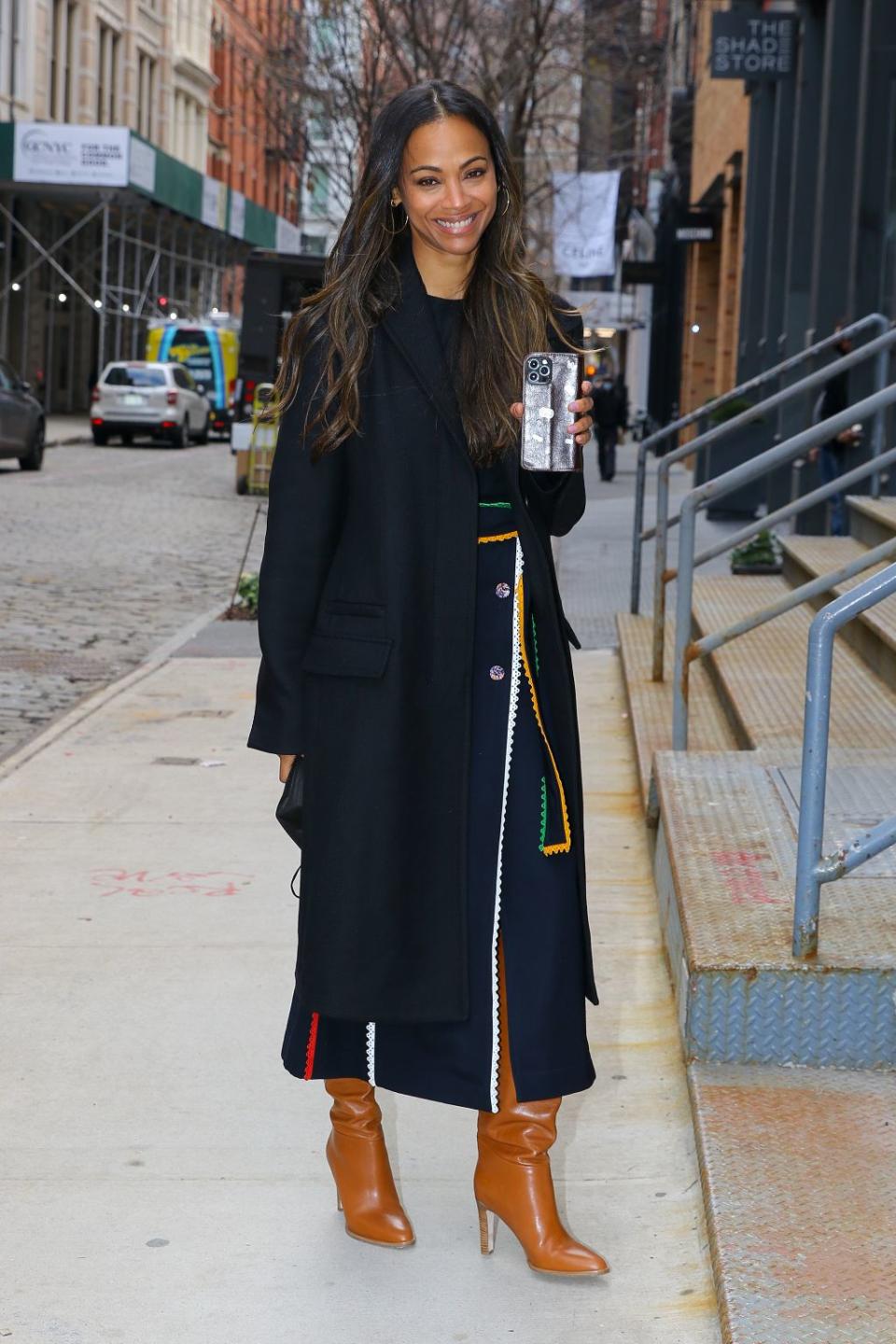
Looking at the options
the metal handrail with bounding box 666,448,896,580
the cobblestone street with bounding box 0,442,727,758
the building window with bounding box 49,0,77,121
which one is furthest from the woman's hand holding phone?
the building window with bounding box 49,0,77,121

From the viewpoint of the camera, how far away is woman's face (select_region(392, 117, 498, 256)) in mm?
3082

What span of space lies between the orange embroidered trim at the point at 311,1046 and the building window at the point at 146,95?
187ft

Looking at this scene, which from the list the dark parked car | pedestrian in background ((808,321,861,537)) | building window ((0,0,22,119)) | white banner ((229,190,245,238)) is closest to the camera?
pedestrian in background ((808,321,861,537))

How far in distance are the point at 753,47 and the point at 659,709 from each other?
38.5 feet

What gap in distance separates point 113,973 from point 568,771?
205 centimetres

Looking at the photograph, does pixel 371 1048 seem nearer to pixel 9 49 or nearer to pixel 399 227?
pixel 399 227

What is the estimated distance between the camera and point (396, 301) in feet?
10.3

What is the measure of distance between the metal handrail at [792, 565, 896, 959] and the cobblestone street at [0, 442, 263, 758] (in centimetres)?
487

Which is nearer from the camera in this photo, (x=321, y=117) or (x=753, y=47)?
(x=753, y=47)

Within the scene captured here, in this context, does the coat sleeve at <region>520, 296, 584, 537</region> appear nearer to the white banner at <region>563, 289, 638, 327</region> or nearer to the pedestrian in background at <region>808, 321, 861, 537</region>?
the pedestrian in background at <region>808, 321, 861, 537</region>

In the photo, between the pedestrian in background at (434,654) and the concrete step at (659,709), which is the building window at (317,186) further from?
the pedestrian in background at (434,654)

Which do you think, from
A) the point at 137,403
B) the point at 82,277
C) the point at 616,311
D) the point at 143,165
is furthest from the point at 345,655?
the point at 616,311

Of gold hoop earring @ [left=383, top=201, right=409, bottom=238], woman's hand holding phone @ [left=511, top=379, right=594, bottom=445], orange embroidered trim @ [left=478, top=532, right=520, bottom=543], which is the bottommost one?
orange embroidered trim @ [left=478, top=532, right=520, bottom=543]

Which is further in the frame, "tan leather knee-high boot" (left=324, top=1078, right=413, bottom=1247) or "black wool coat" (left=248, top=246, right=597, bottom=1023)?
"tan leather knee-high boot" (left=324, top=1078, right=413, bottom=1247)
